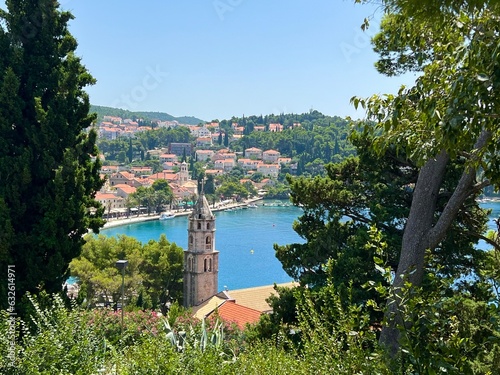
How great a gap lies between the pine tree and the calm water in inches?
817

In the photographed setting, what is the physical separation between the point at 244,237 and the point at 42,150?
35.6m

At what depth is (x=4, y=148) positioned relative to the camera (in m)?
6.87

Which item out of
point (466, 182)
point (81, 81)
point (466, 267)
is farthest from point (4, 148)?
point (466, 267)

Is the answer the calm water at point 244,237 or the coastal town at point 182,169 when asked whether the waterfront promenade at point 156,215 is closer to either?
the coastal town at point 182,169

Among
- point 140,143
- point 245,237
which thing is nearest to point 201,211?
point 245,237

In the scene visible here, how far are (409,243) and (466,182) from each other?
758 millimetres

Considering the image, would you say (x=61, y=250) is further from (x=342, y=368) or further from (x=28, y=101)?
(x=342, y=368)

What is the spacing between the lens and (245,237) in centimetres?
4209

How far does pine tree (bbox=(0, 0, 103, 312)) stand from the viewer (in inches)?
262

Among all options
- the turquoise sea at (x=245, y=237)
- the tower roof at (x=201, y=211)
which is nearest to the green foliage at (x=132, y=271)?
the tower roof at (x=201, y=211)

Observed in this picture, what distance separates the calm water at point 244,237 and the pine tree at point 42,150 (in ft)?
68.1

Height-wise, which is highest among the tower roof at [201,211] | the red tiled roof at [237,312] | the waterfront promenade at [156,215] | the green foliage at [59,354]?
the green foliage at [59,354]

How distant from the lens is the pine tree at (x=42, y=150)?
665cm

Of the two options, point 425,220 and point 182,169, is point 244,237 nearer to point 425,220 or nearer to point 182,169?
point 182,169
